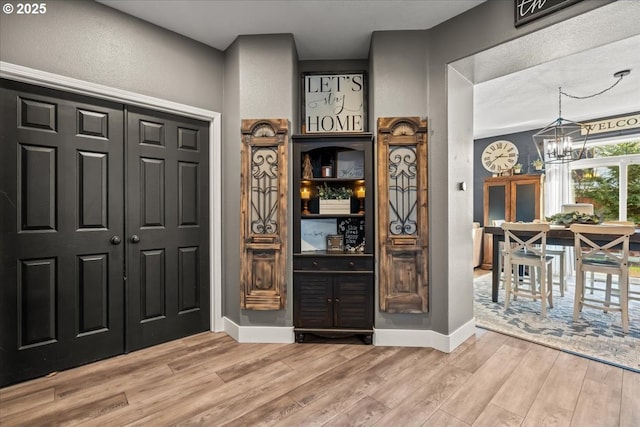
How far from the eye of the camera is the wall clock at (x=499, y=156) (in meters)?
5.72

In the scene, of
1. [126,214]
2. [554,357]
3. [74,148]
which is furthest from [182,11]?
[554,357]

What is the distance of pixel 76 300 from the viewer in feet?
6.97

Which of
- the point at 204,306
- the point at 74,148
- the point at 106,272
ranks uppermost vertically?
the point at 74,148

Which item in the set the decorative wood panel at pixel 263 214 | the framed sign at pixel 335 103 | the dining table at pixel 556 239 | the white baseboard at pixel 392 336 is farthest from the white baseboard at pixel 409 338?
the framed sign at pixel 335 103

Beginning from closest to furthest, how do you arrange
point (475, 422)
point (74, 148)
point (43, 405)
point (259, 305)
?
1. point (475, 422)
2. point (43, 405)
3. point (74, 148)
4. point (259, 305)

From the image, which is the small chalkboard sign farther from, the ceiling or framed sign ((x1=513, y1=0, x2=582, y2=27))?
framed sign ((x1=513, y1=0, x2=582, y2=27))

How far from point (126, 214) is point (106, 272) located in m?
0.46

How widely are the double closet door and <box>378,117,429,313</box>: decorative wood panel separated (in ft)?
5.33

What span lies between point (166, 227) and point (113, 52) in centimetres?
139

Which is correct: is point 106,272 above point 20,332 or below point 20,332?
above

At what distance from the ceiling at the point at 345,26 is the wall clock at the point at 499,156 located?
1922 mm

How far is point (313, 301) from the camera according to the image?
255 cm

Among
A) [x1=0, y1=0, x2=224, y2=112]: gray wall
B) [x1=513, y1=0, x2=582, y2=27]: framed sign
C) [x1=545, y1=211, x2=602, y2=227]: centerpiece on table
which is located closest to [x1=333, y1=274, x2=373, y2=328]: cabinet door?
[x1=0, y1=0, x2=224, y2=112]: gray wall

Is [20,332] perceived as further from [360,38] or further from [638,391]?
[638,391]
